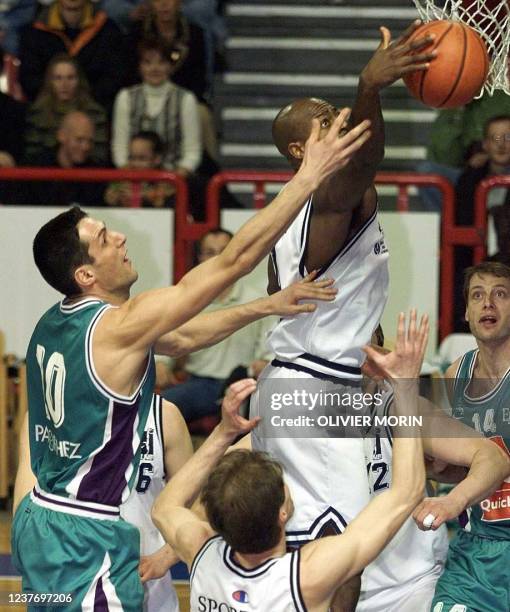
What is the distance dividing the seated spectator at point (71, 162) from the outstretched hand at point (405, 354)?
14.6 ft

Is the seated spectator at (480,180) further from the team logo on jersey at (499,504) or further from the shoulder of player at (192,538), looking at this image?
the shoulder of player at (192,538)

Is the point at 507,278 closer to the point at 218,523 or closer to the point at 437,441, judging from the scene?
the point at 437,441

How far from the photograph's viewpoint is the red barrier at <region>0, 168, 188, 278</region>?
24.8ft

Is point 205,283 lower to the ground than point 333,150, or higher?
lower

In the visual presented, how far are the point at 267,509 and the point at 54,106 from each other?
562 cm

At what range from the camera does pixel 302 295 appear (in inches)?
171

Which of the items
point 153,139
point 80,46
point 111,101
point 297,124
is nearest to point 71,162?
point 153,139

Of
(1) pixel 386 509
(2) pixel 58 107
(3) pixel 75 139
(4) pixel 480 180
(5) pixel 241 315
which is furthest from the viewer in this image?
(2) pixel 58 107

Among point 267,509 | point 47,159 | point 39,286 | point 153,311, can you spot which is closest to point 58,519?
point 153,311

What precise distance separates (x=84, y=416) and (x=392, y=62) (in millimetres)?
1503

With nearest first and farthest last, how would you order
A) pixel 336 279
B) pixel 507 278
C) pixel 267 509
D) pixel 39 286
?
1. pixel 267 509
2. pixel 336 279
3. pixel 507 278
4. pixel 39 286

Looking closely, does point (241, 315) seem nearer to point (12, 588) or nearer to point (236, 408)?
point (236, 408)

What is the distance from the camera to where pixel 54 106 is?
8.56 metres

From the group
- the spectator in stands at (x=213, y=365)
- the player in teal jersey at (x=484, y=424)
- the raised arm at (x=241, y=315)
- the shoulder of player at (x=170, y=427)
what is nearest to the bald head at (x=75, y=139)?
the spectator in stands at (x=213, y=365)
